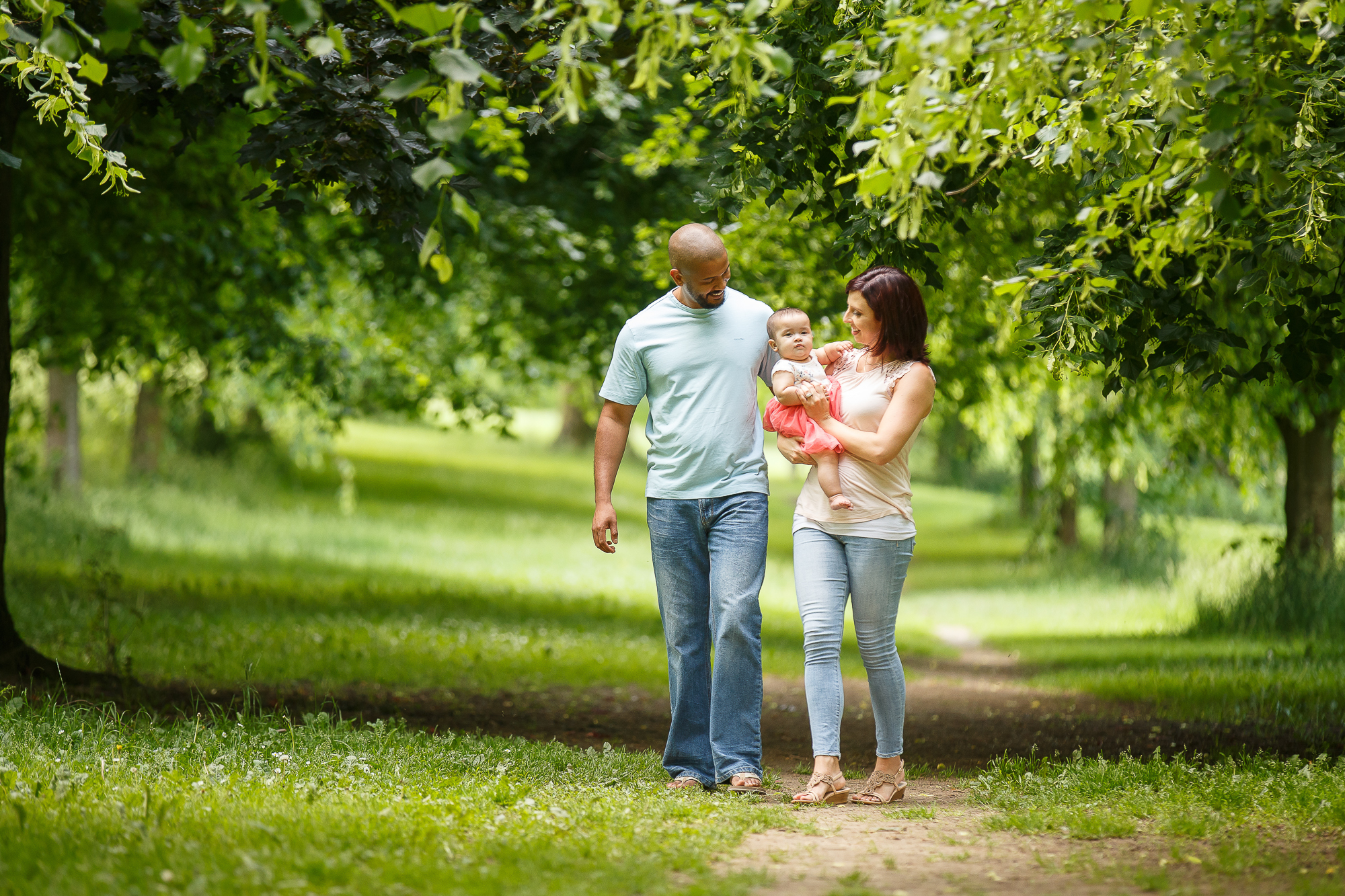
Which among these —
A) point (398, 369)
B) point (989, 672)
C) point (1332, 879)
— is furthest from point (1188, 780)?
point (398, 369)

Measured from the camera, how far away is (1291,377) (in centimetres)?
493

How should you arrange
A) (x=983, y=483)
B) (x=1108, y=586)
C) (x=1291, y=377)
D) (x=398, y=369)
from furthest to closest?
(x=983, y=483)
(x=1108, y=586)
(x=398, y=369)
(x=1291, y=377)

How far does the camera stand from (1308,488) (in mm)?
10836

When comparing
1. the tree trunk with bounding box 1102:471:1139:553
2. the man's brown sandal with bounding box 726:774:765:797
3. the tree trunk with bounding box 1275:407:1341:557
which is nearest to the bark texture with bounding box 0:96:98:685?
the man's brown sandal with bounding box 726:774:765:797

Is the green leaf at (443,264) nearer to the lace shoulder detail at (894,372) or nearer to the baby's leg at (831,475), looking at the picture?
the baby's leg at (831,475)

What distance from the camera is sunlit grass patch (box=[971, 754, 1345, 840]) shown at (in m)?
4.12

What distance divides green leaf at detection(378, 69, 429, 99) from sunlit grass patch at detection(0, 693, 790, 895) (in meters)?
2.07

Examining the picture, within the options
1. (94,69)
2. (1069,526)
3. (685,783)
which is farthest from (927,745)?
(1069,526)

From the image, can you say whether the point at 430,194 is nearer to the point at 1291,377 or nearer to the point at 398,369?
the point at 1291,377

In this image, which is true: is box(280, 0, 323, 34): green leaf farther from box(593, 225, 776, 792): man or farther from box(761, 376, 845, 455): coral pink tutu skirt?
box(761, 376, 845, 455): coral pink tutu skirt

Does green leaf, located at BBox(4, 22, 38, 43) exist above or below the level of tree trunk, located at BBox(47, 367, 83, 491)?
above

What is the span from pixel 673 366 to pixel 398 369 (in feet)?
25.6

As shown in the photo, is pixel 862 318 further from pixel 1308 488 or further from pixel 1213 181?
pixel 1308 488

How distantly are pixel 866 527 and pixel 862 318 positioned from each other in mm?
798
